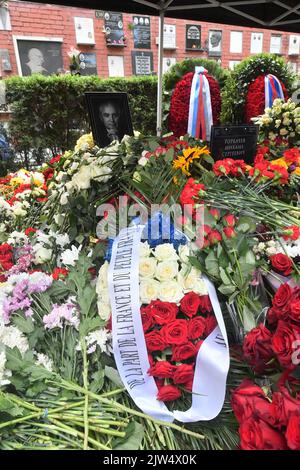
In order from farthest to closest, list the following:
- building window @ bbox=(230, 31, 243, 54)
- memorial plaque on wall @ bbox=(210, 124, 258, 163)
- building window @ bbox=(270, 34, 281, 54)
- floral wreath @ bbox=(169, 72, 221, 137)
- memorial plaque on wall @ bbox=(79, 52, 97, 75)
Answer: building window @ bbox=(270, 34, 281, 54) < building window @ bbox=(230, 31, 243, 54) < memorial plaque on wall @ bbox=(79, 52, 97, 75) < floral wreath @ bbox=(169, 72, 221, 137) < memorial plaque on wall @ bbox=(210, 124, 258, 163)

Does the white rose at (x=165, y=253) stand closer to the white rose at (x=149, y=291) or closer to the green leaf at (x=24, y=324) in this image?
the white rose at (x=149, y=291)

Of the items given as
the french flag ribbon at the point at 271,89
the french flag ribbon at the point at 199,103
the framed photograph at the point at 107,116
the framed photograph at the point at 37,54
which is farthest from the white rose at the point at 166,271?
the framed photograph at the point at 37,54

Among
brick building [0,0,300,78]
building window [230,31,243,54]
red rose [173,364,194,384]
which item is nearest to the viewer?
red rose [173,364,194,384]

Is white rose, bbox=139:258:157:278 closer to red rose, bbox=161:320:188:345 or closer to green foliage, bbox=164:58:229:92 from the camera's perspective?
red rose, bbox=161:320:188:345

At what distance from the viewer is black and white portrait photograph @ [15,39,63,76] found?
6.96m

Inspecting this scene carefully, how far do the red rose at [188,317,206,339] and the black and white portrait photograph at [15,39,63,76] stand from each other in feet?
24.8

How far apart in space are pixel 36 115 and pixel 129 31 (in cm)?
386

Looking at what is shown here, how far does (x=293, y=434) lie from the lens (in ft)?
1.74

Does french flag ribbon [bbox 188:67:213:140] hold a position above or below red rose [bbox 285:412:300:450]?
above

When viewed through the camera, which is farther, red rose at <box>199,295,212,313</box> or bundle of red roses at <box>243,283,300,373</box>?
red rose at <box>199,295,212,313</box>

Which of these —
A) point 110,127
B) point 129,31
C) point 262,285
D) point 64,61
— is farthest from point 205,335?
point 129,31

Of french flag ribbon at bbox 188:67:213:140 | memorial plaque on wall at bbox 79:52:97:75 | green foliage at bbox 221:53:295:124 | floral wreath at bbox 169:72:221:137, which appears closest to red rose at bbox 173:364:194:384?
french flag ribbon at bbox 188:67:213:140

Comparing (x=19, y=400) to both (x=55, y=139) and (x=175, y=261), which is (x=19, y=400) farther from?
(x=55, y=139)

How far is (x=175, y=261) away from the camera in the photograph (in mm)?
900
